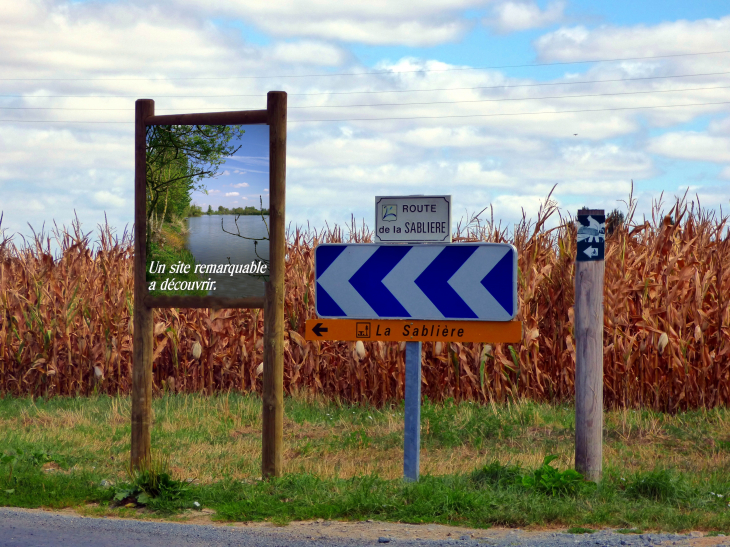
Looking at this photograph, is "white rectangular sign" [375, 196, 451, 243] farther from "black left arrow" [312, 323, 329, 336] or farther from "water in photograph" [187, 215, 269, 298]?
"water in photograph" [187, 215, 269, 298]

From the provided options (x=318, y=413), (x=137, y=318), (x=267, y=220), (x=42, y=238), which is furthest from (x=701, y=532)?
(x=42, y=238)

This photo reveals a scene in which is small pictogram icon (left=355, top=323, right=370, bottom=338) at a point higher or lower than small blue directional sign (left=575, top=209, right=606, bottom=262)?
lower

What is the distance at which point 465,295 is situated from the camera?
6262 millimetres

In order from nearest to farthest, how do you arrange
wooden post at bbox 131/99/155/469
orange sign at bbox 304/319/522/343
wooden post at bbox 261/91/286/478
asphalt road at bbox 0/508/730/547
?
1. asphalt road at bbox 0/508/730/547
2. orange sign at bbox 304/319/522/343
3. wooden post at bbox 261/91/286/478
4. wooden post at bbox 131/99/155/469

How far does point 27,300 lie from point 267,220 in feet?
24.8

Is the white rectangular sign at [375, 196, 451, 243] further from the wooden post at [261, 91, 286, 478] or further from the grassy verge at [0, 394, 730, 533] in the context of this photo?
the grassy verge at [0, 394, 730, 533]

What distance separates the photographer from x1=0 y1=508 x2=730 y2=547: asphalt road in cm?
514

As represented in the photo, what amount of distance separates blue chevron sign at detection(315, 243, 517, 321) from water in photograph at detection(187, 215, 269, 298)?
786 mm

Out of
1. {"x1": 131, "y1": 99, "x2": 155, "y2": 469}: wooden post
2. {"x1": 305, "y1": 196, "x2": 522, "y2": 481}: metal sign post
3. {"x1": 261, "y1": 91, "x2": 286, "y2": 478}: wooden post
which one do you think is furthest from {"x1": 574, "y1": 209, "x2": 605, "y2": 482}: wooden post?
{"x1": 131, "y1": 99, "x2": 155, "y2": 469}: wooden post

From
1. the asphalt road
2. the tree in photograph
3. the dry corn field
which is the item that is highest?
Result: the tree in photograph

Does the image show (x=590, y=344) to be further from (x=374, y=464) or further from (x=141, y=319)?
(x=141, y=319)

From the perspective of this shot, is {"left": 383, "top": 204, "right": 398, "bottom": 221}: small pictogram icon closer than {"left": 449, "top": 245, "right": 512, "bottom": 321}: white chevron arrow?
No

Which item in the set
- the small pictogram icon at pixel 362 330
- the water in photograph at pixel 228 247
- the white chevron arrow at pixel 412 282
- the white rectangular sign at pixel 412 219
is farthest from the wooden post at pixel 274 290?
the white chevron arrow at pixel 412 282

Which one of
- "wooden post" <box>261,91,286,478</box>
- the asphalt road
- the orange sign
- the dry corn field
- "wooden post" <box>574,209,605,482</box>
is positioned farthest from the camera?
the dry corn field
